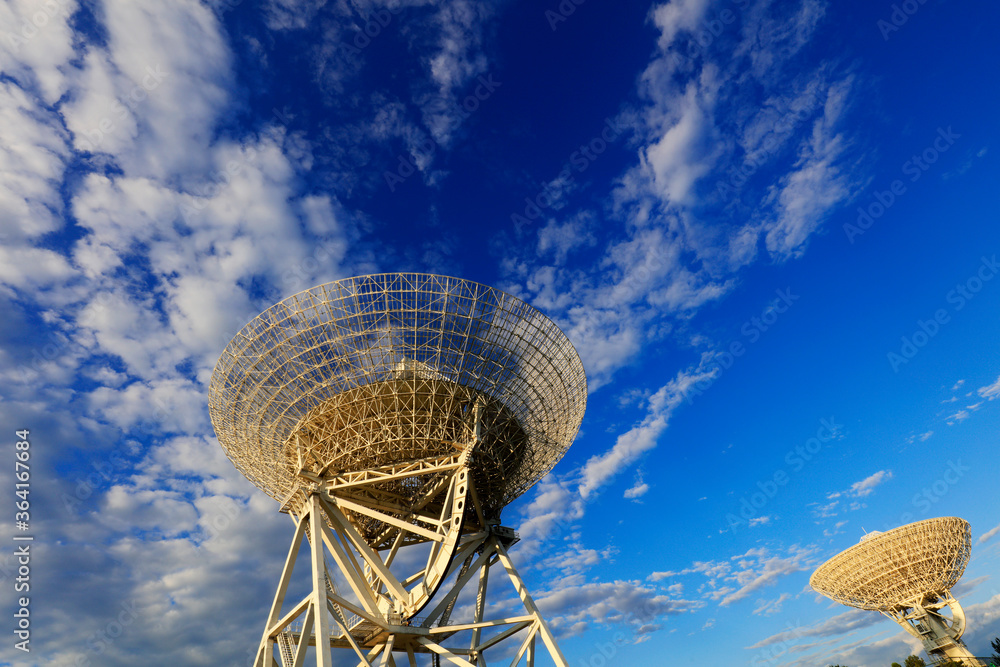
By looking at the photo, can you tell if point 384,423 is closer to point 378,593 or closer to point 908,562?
point 378,593

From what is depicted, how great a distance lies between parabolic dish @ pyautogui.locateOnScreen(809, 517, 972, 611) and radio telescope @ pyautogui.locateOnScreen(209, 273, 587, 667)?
49286 mm

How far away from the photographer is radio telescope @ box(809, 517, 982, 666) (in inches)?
2402

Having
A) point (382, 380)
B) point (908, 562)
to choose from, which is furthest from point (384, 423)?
point (908, 562)

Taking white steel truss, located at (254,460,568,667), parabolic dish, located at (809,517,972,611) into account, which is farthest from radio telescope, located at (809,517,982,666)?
white steel truss, located at (254,460,568,667)

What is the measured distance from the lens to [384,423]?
32062 mm

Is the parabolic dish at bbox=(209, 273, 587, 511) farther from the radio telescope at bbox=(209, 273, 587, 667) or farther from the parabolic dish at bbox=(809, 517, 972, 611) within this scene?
the parabolic dish at bbox=(809, 517, 972, 611)

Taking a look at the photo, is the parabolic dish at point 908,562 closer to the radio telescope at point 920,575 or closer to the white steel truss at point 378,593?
the radio telescope at point 920,575

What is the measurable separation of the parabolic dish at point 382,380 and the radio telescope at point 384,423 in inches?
3.1

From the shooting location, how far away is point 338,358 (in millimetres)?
30891

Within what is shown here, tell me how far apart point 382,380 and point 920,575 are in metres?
65.2

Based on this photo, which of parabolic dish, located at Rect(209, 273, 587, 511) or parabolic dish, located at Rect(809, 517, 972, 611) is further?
parabolic dish, located at Rect(809, 517, 972, 611)

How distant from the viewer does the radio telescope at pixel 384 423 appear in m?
30.5

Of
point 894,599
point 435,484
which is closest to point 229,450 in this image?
point 435,484

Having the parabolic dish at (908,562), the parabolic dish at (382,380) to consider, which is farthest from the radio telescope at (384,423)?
the parabolic dish at (908,562)
